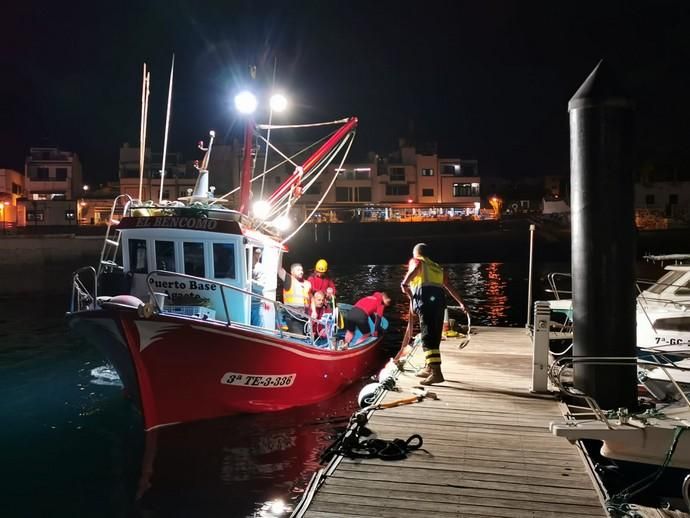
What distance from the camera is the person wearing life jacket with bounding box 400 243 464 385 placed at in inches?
320

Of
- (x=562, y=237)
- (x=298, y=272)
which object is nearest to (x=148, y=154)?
(x=562, y=237)

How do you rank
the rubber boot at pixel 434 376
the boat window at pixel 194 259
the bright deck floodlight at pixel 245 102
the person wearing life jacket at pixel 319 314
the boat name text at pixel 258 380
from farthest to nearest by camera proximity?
the person wearing life jacket at pixel 319 314 → the bright deck floodlight at pixel 245 102 → the boat window at pixel 194 259 → the boat name text at pixel 258 380 → the rubber boot at pixel 434 376

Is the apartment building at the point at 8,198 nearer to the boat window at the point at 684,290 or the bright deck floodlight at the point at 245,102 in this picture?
the bright deck floodlight at the point at 245,102

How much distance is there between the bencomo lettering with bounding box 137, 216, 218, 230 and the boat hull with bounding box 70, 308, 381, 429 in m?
1.94

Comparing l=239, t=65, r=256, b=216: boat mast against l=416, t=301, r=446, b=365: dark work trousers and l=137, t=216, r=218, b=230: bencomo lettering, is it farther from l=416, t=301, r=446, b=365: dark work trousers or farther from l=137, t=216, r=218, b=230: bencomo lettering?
l=416, t=301, r=446, b=365: dark work trousers

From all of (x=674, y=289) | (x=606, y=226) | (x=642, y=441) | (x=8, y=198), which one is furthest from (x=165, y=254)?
(x=8, y=198)

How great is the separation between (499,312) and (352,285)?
438 inches

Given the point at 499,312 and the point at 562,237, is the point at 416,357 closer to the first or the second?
the point at 499,312

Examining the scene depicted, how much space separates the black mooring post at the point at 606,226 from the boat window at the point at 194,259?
255 inches

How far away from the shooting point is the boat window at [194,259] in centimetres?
1091

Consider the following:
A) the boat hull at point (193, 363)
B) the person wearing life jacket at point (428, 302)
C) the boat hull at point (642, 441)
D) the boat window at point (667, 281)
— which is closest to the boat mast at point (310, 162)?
the boat hull at point (193, 363)

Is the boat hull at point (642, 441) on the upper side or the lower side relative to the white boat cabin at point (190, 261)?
lower

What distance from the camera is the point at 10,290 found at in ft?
115

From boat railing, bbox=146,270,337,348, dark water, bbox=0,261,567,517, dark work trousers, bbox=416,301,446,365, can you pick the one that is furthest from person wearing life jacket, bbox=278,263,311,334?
dark work trousers, bbox=416,301,446,365
